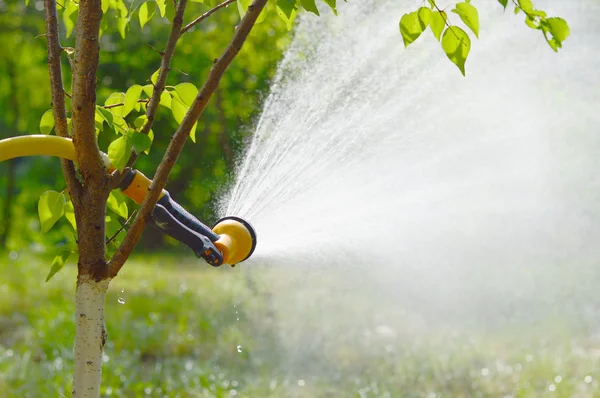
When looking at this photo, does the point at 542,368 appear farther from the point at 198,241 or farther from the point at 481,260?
the point at 198,241

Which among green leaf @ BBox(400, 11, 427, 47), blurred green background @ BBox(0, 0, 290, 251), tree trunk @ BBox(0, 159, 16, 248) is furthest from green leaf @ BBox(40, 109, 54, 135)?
tree trunk @ BBox(0, 159, 16, 248)

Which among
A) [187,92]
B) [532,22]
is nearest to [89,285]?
[187,92]

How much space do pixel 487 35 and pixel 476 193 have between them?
1117 mm

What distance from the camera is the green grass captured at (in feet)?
9.83

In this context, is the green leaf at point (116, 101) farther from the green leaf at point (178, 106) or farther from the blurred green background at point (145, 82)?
the blurred green background at point (145, 82)

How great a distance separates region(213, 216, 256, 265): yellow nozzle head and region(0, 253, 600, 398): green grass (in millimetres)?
1729

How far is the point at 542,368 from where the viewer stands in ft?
10.6

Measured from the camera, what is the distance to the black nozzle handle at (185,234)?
3.47 feet

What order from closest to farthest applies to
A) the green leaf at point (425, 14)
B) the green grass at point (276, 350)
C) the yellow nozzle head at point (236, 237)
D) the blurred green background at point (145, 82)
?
the green leaf at point (425, 14), the yellow nozzle head at point (236, 237), the green grass at point (276, 350), the blurred green background at point (145, 82)

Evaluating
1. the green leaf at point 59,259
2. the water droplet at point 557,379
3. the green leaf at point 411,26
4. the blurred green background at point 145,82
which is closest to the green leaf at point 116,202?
the green leaf at point 59,259

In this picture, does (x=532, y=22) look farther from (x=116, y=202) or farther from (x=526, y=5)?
(x=116, y=202)

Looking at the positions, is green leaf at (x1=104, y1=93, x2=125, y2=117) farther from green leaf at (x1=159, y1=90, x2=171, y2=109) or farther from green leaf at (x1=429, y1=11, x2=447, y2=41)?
green leaf at (x1=429, y1=11, x2=447, y2=41)

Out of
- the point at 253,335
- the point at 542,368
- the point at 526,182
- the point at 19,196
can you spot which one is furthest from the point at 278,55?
the point at 19,196

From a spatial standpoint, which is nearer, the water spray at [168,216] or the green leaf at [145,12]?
the water spray at [168,216]
